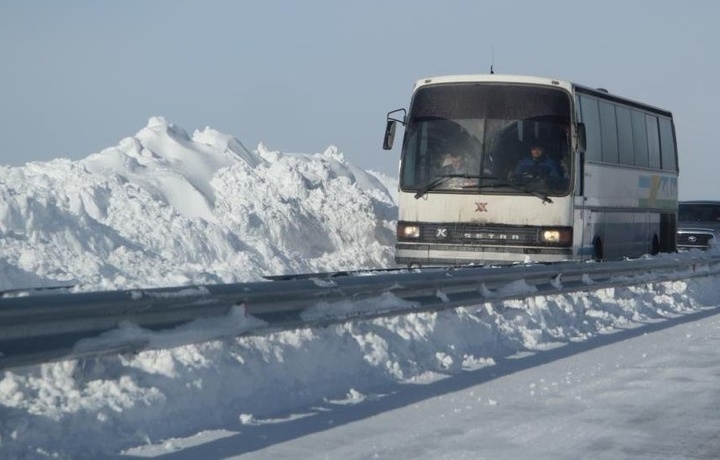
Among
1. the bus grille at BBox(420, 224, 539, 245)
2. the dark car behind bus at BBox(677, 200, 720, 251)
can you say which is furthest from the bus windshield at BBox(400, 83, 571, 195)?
the dark car behind bus at BBox(677, 200, 720, 251)

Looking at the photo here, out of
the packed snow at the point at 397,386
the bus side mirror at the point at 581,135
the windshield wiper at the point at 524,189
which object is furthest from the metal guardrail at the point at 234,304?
the bus side mirror at the point at 581,135

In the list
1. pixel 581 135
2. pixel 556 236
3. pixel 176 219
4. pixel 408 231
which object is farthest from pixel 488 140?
pixel 176 219

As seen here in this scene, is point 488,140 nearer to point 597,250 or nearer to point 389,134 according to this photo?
point 389,134

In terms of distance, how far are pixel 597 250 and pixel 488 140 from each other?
3.38 m

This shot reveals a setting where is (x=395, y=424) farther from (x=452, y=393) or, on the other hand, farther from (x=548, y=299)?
(x=548, y=299)

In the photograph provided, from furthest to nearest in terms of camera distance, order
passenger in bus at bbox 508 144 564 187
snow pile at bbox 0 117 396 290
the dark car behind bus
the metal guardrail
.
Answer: the dark car behind bus → snow pile at bbox 0 117 396 290 → passenger in bus at bbox 508 144 564 187 → the metal guardrail

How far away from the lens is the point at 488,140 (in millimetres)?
20328

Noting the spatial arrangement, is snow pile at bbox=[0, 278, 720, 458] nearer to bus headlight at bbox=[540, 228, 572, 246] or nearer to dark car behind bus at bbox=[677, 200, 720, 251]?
bus headlight at bbox=[540, 228, 572, 246]

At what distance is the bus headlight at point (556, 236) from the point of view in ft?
66.8

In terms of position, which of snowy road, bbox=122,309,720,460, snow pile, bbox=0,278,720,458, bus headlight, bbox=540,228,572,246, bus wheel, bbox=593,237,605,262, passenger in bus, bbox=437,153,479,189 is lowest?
snowy road, bbox=122,309,720,460

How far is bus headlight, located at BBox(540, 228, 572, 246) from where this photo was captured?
20.4 m

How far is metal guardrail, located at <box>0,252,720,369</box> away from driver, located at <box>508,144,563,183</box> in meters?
4.46

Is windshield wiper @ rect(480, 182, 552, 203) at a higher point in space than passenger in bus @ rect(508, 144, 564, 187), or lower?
lower

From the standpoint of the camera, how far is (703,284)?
22828mm
